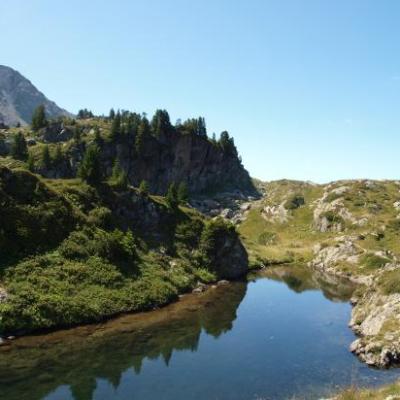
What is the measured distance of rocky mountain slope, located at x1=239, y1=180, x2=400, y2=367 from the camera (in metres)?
57.8

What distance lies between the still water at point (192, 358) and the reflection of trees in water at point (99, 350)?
0.33 ft

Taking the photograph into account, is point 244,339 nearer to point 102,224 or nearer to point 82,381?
point 82,381

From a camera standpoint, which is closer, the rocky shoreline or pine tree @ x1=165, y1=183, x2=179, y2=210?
the rocky shoreline

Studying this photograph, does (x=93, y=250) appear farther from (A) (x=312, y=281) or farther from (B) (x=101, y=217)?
(A) (x=312, y=281)

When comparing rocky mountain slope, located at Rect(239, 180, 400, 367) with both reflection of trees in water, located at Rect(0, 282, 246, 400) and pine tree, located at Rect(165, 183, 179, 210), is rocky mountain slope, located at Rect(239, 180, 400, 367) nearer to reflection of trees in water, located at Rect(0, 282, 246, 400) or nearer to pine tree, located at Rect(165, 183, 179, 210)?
reflection of trees in water, located at Rect(0, 282, 246, 400)

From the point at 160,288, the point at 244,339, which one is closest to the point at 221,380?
the point at 244,339

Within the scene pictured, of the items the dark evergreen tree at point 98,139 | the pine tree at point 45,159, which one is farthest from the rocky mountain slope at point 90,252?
the dark evergreen tree at point 98,139

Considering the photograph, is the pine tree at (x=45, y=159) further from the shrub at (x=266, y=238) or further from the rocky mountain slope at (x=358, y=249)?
the shrub at (x=266, y=238)

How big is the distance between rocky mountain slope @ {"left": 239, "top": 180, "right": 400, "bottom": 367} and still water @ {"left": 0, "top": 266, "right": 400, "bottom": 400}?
157 inches

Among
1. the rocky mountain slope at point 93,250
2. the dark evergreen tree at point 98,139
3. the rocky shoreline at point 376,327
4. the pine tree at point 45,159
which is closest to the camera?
the rocky shoreline at point 376,327

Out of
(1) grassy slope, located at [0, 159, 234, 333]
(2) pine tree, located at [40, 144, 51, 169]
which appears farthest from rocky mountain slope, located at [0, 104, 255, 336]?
(2) pine tree, located at [40, 144, 51, 169]

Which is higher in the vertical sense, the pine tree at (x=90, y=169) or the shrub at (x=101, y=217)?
the pine tree at (x=90, y=169)

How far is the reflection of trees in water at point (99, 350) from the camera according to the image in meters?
41.4

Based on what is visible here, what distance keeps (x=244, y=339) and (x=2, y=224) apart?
4162 centimetres
